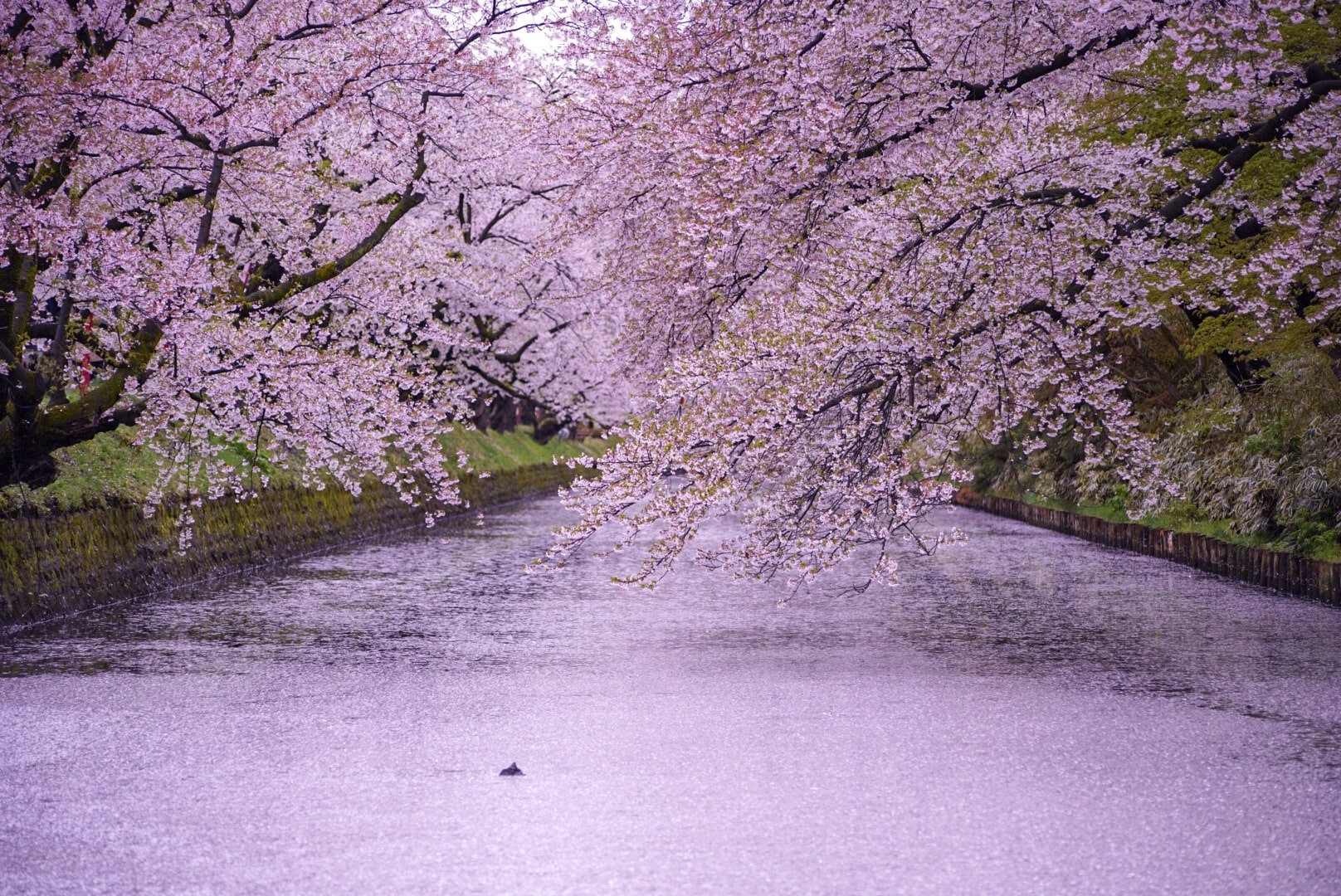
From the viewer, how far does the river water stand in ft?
20.6

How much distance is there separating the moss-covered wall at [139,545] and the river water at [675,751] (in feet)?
2.04

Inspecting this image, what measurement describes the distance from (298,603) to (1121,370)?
2034 centimetres

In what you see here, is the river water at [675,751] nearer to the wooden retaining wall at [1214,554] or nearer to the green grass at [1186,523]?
the wooden retaining wall at [1214,554]

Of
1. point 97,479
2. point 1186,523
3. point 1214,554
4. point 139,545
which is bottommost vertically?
point 1214,554

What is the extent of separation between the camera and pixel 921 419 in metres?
14.6

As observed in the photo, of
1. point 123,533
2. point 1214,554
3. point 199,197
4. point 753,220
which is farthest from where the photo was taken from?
point 1214,554

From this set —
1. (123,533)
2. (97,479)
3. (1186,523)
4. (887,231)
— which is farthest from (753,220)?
(1186,523)

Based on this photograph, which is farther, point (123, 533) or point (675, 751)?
point (123, 533)

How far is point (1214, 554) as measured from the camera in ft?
68.8

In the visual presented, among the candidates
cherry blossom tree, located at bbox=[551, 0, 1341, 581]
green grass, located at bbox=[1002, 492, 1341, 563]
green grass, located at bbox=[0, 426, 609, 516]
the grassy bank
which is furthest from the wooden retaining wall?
the grassy bank

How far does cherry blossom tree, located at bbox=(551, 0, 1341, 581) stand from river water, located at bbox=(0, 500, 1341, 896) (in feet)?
5.65

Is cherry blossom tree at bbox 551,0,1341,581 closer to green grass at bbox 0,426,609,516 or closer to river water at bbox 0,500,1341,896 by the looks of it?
river water at bbox 0,500,1341,896

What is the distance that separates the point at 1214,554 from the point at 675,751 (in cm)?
1472

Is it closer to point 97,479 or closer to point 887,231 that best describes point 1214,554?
point 887,231
